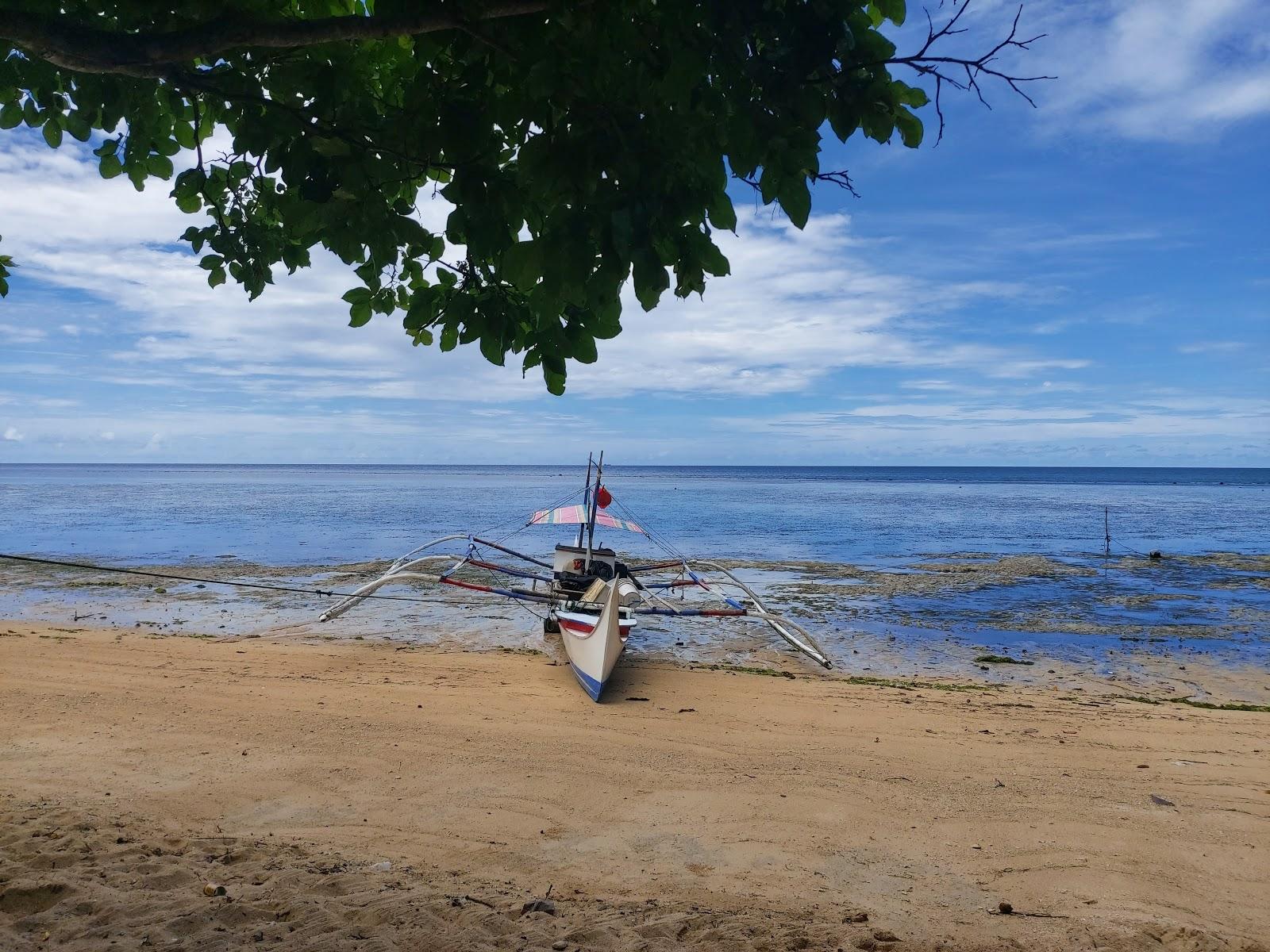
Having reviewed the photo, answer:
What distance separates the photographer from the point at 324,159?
270 cm

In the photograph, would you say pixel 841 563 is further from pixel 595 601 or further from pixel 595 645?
pixel 595 645

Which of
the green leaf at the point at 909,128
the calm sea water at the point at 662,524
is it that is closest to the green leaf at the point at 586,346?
Answer: the green leaf at the point at 909,128

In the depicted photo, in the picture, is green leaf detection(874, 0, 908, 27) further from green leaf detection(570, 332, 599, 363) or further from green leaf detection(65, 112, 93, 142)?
green leaf detection(65, 112, 93, 142)

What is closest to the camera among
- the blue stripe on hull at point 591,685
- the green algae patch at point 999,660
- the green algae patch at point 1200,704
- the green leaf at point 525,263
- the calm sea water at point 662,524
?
the green leaf at point 525,263

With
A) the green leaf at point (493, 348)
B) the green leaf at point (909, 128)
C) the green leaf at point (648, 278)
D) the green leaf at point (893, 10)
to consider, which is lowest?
the green leaf at point (493, 348)

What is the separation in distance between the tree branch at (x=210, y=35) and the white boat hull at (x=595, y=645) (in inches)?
271

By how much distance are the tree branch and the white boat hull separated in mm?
6890

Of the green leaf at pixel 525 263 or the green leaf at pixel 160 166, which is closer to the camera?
the green leaf at pixel 525 263

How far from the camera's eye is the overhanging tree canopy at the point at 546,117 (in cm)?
225

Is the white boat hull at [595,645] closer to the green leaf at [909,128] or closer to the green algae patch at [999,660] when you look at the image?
the green algae patch at [999,660]

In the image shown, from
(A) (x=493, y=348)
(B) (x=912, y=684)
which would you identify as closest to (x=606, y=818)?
(A) (x=493, y=348)

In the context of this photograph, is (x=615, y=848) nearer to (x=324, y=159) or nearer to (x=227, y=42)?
(x=324, y=159)

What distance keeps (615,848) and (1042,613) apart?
13.8m

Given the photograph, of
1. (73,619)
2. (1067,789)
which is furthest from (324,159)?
(73,619)
